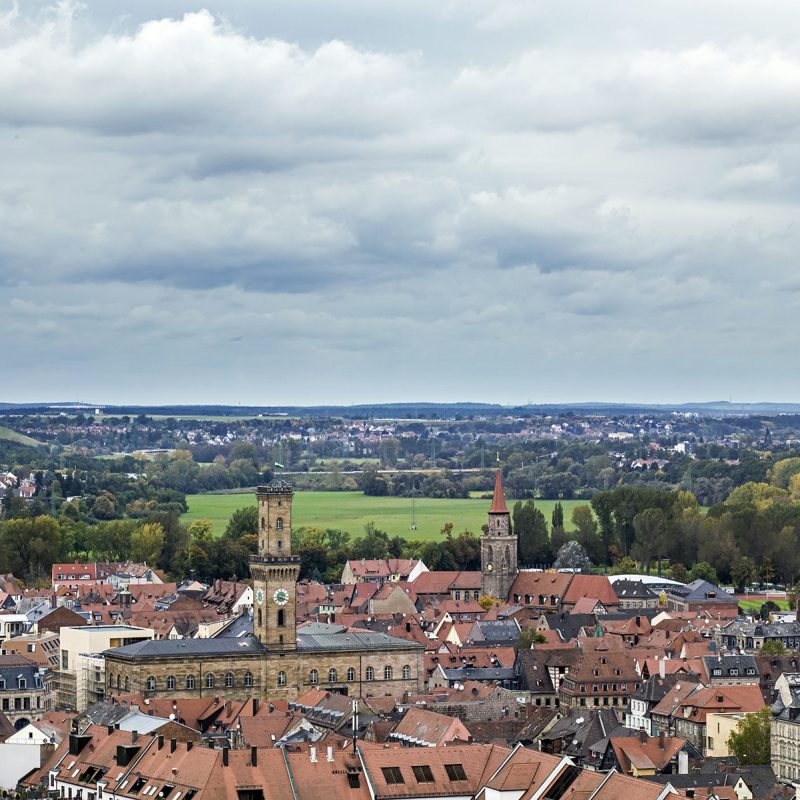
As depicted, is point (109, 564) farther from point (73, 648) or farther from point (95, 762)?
point (95, 762)

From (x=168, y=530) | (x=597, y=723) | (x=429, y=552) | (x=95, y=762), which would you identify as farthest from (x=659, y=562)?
(x=95, y=762)

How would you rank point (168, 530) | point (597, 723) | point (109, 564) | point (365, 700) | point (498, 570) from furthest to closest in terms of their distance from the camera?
1. point (168, 530)
2. point (109, 564)
3. point (498, 570)
4. point (365, 700)
5. point (597, 723)

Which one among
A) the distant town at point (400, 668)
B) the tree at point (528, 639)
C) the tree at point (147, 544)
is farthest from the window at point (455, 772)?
the tree at point (147, 544)

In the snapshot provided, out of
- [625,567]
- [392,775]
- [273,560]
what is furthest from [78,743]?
[625,567]

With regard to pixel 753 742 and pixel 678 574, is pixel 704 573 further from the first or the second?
pixel 753 742

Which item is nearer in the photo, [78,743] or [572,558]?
[78,743]

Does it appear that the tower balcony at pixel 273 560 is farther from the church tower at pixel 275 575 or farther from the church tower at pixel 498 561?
the church tower at pixel 498 561

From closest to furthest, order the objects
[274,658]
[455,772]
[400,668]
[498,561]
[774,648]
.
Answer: [455,772]
[274,658]
[400,668]
[774,648]
[498,561]

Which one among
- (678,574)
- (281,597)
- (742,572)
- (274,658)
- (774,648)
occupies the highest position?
(281,597)
